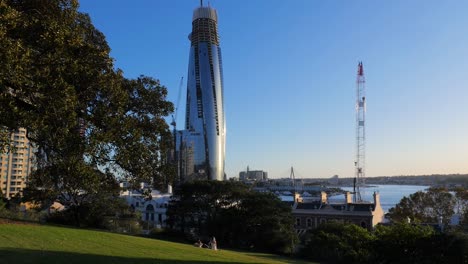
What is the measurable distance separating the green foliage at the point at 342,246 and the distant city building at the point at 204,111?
10718 cm

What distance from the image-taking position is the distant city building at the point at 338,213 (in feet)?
235

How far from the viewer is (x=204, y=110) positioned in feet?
490

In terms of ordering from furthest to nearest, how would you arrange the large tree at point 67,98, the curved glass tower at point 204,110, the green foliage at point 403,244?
the curved glass tower at point 204,110
the green foliage at point 403,244
the large tree at point 67,98

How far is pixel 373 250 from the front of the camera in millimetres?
34094

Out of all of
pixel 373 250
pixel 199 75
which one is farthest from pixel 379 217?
pixel 199 75

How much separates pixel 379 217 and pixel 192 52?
104417 mm

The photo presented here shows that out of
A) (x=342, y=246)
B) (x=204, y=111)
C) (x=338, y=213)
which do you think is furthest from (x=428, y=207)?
(x=204, y=111)

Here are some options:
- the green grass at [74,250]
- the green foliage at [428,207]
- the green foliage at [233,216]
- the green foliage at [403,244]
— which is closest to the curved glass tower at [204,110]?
the green foliage at [233,216]

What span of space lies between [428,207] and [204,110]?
94.6m

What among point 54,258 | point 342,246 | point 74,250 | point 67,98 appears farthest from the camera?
point 342,246

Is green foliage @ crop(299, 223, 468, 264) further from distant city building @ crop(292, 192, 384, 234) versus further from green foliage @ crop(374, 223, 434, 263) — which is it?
distant city building @ crop(292, 192, 384, 234)

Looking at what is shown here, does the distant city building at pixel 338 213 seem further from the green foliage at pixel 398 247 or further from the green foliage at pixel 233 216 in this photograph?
the green foliage at pixel 398 247

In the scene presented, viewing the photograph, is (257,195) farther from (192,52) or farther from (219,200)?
(192,52)

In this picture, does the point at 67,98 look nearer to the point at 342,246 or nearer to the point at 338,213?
the point at 342,246
